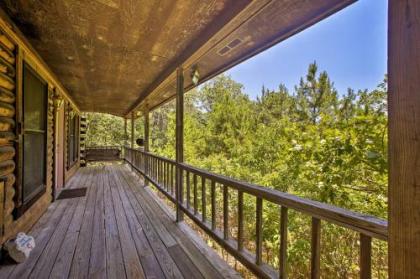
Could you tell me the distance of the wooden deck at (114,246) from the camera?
1996 mm

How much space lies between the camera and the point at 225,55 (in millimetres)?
2805

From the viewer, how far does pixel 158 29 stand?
92.8 inches

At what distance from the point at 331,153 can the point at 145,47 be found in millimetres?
2728

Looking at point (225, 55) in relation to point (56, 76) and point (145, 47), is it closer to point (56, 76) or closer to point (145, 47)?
point (145, 47)

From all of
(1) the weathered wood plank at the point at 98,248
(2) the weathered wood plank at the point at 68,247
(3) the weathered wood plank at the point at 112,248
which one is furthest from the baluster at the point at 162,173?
(2) the weathered wood plank at the point at 68,247

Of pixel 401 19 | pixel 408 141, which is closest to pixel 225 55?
pixel 401 19

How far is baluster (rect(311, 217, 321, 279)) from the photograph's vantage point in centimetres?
129

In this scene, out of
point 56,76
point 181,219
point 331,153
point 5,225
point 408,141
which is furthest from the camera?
point 56,76

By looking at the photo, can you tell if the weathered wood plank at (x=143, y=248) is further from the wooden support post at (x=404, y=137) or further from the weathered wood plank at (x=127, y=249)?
the wooden support post at (x=404, y=137)

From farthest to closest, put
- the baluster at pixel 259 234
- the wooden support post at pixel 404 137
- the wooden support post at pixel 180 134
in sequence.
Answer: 1. the wooden support post at pixel 180 134
2. the baluster at pixel 259 234
3. the wooden support post at pixel 404 137

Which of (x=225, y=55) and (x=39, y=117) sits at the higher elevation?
(x=225, y=55)

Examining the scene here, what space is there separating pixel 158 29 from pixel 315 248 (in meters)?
2.42

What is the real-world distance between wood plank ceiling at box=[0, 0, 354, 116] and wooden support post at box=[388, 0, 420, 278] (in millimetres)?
1004

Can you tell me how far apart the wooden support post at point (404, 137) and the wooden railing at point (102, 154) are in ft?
35.8
